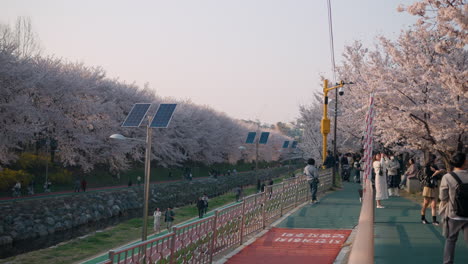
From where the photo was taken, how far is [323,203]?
17328mm

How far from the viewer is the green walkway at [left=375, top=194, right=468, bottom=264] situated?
7611 mm

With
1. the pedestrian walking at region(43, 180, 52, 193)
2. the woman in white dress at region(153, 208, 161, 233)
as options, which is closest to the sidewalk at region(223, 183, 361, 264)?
the woman in white dress at region(153, 208, 161, 233)

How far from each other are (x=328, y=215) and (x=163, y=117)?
1354 cm

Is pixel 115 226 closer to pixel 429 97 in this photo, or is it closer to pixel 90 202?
pixel 90 202

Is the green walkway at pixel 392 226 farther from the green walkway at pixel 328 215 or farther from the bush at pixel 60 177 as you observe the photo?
the bush at pixel 60 177

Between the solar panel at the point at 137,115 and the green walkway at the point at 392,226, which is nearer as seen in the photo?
the green walkway at the point at 392,226

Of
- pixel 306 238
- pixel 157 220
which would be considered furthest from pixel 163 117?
pixel 306 238

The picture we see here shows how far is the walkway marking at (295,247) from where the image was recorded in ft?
29.5

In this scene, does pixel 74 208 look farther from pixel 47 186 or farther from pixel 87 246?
pixel 87 246

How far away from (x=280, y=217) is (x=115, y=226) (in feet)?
65.6

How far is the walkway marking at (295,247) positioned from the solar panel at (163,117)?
13.6 meters

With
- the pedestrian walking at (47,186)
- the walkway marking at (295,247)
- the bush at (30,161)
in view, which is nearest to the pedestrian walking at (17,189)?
the pedestrian walking at (47,186)

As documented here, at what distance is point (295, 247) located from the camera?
990 cm

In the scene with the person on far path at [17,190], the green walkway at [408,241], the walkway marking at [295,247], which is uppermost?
the green walkway at [408,241]
